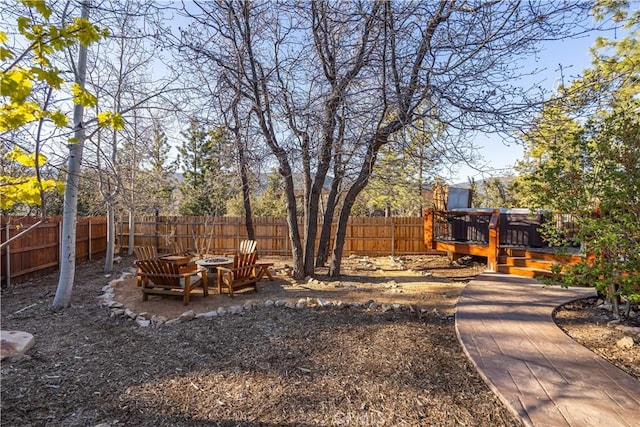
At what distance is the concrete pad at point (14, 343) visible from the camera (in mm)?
3362

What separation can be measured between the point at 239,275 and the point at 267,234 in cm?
643

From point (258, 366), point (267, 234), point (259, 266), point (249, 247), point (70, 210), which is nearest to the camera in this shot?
point (258, 366)

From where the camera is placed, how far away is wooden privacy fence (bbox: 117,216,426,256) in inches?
482

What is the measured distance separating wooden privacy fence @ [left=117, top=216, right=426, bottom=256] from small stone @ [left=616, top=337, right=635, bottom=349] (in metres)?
8.62

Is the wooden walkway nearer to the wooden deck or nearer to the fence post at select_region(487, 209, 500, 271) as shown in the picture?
the wooden deck

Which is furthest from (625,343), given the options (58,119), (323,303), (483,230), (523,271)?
(483,230)

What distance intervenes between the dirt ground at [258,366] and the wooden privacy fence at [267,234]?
22.1ft

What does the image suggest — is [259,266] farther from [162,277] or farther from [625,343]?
[625,343]

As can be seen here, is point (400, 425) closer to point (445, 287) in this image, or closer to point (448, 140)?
point (448, 140)

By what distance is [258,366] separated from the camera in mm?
3170

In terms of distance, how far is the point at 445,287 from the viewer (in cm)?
642

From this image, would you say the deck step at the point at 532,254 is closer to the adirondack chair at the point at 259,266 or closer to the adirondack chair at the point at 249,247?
the adirondack chair at the point at 259,266

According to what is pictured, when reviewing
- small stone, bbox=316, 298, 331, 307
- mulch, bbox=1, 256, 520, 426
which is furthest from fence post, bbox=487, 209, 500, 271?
small stone, bbox=316, 298, 331, 307

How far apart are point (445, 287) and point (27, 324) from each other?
6.46 m
